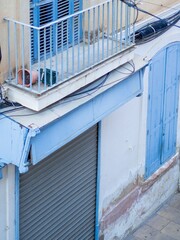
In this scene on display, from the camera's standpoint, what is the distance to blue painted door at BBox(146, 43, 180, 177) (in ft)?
40.0

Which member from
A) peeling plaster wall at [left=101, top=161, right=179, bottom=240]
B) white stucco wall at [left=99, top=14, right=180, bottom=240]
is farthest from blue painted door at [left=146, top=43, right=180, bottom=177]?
peeling plaster wall at [left=101, top=161, right=179, bottom=240]

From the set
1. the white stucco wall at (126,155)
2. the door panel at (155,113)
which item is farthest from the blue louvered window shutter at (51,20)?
the door panel at (155,113)

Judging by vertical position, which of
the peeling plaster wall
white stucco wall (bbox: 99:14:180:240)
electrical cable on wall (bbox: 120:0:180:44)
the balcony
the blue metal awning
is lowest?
the peeling plaster wall

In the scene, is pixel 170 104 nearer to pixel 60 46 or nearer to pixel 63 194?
pixel 63 194

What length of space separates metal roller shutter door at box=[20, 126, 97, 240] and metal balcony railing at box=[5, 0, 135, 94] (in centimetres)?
153

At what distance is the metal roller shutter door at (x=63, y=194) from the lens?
9.41m

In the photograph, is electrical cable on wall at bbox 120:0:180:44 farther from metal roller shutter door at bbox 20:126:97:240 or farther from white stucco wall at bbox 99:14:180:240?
metal roller shutter door at bbox 20:126:97:240

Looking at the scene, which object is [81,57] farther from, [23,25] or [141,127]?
[141,127]

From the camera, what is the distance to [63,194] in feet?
33.1

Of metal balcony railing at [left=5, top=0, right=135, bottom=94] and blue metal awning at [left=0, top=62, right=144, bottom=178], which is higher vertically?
metal balcony railing at [left=5, top=0, right=135, bottom=94]

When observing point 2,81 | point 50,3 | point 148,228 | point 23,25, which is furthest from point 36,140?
point 148,228

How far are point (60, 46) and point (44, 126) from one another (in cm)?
169

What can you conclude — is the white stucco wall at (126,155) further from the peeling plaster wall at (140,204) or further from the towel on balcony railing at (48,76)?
the towel on balcony railing at (48,76)

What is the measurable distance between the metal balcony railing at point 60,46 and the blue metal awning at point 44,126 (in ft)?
1.16
